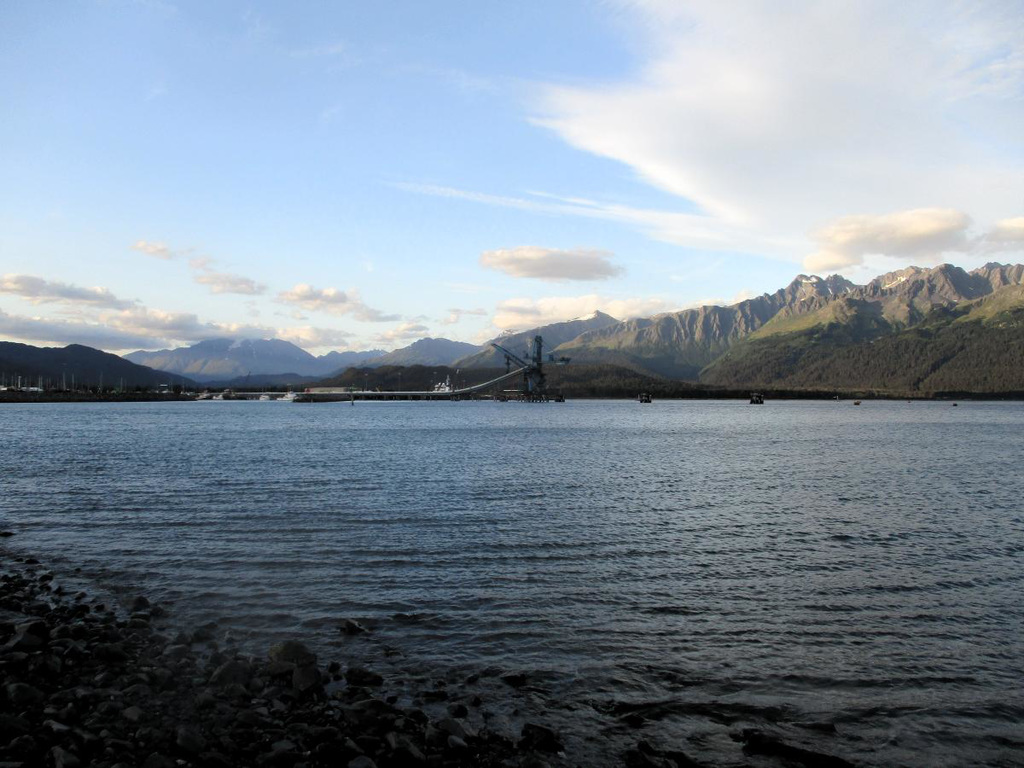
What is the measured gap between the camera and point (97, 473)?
140 feet

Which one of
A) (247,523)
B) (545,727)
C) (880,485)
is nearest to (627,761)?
(545,727)

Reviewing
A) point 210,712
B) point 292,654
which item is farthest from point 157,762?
point 292,654

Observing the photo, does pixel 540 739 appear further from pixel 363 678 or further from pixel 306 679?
pixel 306 679

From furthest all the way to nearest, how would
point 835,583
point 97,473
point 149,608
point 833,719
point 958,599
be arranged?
1. point 97,473
2. point 835,583
3. point 958,599
4. point 149,608
5. point 833,719

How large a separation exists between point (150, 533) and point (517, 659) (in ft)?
57.3

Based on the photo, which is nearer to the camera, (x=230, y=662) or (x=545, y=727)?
(x=545, y=727)

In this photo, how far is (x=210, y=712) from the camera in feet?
33.7

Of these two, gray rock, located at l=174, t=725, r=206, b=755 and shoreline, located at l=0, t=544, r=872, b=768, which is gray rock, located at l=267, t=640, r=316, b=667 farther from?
gray rock, located at l=174, t=725, r=206, b=755

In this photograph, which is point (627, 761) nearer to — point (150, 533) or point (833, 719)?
point (833, 719)

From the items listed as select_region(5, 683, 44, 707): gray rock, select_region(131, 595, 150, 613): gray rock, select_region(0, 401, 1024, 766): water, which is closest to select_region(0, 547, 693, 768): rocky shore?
select_region(5, 683, 44, 707): gray rock

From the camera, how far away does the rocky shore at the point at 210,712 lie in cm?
883

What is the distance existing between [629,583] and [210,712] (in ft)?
35.8

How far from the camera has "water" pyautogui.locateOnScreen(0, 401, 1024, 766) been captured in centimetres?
1098

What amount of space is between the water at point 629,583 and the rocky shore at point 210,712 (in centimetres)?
90
